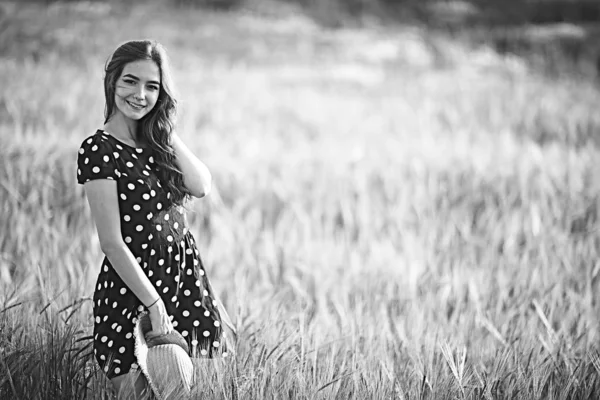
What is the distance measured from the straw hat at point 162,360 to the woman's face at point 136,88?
447mm

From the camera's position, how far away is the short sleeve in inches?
63.4

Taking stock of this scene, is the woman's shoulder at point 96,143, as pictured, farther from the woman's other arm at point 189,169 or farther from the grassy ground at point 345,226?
the grassy ground at point 345,226

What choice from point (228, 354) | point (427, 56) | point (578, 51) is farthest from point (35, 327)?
point (578, 51)

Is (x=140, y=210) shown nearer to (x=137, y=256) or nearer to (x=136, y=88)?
(x=137, y=256)

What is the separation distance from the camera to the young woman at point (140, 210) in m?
1.61

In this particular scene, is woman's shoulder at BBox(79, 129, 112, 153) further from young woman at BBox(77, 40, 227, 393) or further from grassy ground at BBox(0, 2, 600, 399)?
grassy ground at BBox(0, 2, 600, 399)

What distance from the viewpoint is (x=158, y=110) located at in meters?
1.72

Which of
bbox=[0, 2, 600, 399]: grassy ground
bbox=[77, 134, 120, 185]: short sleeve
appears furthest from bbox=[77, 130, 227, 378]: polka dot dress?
bbox=[0, 2, 600, 399]: grassy ground

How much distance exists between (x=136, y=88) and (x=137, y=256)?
1.22 ft

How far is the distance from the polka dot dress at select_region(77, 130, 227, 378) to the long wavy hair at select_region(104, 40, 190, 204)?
0.03 meters

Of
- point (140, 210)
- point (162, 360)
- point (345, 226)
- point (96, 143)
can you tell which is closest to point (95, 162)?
point (96, 143)

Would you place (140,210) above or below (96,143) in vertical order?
below

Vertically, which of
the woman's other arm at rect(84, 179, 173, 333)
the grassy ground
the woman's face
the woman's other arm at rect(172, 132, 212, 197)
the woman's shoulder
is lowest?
the grassy ground

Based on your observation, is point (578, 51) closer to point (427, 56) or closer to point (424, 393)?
point (427, 56)
